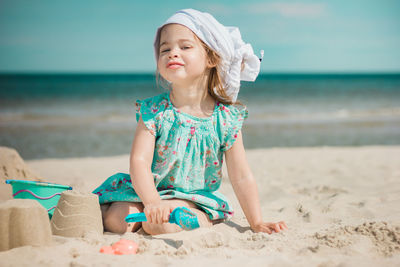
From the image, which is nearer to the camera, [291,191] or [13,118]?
[291,191]

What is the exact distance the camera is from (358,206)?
3.16 m

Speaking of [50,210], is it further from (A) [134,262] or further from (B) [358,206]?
(B) [358,206]

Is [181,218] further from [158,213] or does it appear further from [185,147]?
[185,147]

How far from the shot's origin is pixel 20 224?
1956 mm

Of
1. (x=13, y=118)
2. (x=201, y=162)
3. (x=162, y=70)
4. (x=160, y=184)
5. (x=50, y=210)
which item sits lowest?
(x=13, y=118)

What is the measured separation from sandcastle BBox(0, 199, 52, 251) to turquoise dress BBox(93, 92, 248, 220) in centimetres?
79

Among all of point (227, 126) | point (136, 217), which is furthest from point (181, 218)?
point (227, 126)

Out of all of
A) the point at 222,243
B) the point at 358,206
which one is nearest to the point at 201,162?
the point at 222,243

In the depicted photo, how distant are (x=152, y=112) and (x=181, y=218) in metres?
0.80

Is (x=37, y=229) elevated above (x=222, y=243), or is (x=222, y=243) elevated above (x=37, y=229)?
(x=37, y=229)

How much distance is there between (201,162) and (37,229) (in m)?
1.18

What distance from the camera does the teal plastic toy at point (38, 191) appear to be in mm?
2660

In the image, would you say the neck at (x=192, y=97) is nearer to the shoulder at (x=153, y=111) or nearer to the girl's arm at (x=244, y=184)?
the shoulder at (x=153, y=111)

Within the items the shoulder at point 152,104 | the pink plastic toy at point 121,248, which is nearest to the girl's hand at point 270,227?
the pink plastic toy at point 121,248
